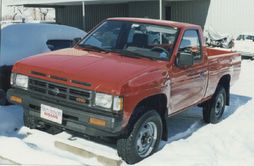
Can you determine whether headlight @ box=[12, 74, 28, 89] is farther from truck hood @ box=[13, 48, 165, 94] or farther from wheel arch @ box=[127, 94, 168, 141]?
wheel arch @ box=[127, 94, 168, 141]

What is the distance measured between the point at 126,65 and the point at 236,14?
20.0 meters

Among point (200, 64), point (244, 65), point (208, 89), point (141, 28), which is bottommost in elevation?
point (244, 65)

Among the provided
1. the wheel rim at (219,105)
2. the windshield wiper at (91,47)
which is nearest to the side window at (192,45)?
the windshield wiper at (91,47)

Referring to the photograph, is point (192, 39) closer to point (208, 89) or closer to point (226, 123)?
point (208, 89)

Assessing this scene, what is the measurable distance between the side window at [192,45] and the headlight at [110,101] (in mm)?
1798

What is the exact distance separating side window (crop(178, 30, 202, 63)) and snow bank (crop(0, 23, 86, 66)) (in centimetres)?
257

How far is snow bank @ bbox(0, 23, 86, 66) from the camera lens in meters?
6.63

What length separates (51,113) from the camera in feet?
16.1

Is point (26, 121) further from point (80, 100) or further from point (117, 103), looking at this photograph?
point (117, 103)

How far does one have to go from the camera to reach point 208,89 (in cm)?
687

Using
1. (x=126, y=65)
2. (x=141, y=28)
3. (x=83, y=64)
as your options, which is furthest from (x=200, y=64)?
(x=83, y=64)

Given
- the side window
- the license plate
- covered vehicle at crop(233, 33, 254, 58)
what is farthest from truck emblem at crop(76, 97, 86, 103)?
covered vehicle at crop(233, 33, 254, 58)

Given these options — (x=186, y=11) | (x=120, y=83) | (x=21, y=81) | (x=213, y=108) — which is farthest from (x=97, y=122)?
(x=186, y=11)

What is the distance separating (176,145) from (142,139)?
76 centimetres
